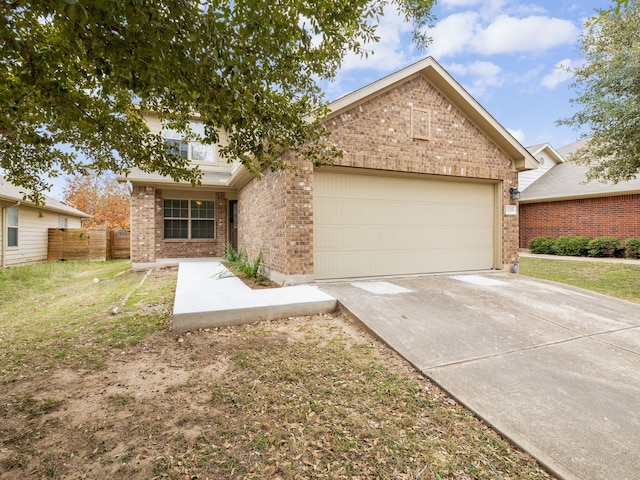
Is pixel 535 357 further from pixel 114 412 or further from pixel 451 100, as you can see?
pixel 451 100

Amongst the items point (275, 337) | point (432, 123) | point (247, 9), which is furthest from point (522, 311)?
point (247, 9)

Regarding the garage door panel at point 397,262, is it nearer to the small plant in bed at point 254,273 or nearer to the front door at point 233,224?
the small plant in bed at point 254,273

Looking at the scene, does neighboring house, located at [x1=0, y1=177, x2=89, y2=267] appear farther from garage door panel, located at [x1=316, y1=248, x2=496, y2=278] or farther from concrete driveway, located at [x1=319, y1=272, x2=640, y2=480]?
concrete driveway, located at [x1=319, y1=272, x2=640, y2=480]

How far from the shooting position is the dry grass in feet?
6.57

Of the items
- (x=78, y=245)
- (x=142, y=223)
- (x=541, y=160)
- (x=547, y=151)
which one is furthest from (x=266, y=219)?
(x=547, y=151)

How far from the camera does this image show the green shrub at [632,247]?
1194cm

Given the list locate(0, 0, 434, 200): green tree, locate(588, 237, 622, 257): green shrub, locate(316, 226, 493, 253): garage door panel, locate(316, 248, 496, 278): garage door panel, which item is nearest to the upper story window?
locate(0, 0, 434, 200): green tree

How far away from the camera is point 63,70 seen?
3348 millimetres

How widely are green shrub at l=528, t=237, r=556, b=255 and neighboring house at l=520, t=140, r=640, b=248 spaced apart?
1.90ft

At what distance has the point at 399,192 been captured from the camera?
24.8 feet

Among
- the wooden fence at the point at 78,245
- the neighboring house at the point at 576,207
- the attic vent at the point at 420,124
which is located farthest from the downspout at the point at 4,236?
the neighboring house at the point at 576,207

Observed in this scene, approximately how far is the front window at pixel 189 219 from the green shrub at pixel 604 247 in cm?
1521

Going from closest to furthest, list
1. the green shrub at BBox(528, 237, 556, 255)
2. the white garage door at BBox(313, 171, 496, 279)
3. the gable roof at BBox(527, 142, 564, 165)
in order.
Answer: the white garage door at BBox(313, 171, 496, 279) < the green shrub at BBox(528, 237, 556, 255) < the gable roof at BBox(527, 142, 564, 165)

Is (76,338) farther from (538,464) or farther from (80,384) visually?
(538,464)
